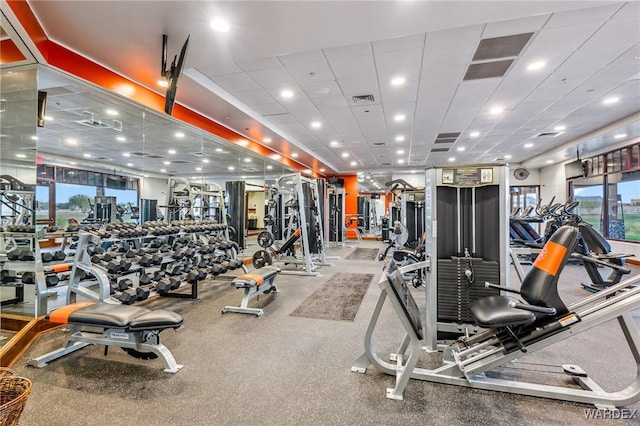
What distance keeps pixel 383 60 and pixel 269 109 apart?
242 centimetres

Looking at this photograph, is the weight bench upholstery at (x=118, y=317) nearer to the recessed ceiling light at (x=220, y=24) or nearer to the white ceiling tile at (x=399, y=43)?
the recessed ceiling light at (x=220, y=24)

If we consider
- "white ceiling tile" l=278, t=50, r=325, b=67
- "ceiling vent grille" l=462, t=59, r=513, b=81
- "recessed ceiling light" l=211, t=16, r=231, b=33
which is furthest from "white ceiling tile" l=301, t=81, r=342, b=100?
"ceiling vent grille" l=462, t=59, r=513, b=81

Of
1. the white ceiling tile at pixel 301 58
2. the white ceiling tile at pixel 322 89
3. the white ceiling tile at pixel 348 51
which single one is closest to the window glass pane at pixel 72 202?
the white ceiling tile at pixel 301 58

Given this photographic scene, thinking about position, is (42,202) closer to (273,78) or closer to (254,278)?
(254,278)

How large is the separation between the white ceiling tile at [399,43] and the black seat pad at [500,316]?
2.73 metres

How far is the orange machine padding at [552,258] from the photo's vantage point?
1.88 metres

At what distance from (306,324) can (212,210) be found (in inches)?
142

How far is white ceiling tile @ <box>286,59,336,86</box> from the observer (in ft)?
12.3

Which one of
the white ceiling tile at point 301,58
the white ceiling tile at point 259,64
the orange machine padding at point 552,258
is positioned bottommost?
the orange machine padding at point 552,258

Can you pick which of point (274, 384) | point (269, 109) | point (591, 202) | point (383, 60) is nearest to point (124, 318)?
point (274, 384)

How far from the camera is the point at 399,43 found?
323 centimetres

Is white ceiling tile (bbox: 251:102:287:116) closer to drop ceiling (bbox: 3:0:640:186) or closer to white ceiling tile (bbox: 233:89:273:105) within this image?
drop ceiling (bbox: 3:0:640:186)

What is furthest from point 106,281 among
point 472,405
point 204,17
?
point 472,405

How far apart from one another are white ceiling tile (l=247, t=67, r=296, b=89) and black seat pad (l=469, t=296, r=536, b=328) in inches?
138
